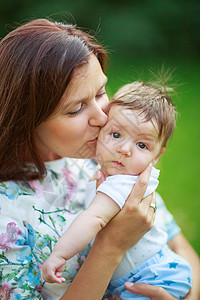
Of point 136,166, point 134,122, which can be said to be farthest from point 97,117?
point 136,166

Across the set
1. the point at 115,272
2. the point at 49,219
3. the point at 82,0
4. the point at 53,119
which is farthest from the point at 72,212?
the point at 82,0

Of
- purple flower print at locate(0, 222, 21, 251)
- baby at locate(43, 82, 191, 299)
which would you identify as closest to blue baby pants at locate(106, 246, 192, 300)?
baby at locate(43, 82, 191, 299)

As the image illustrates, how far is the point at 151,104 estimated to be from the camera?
177 centimetres

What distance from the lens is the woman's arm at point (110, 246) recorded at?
163 centimetres

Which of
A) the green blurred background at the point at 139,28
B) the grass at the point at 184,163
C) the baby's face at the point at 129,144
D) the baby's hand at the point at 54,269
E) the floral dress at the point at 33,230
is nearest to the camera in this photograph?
the baby's hand at the point at 54,269

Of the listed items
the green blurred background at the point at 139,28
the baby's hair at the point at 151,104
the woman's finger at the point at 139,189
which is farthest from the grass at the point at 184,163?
the woman's finger at the point at 139,189

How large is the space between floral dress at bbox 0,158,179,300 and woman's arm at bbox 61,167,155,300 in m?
0.15

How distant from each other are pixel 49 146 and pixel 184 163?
2998 mm

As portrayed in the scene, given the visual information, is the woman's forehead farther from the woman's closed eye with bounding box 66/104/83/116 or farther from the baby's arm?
the baby's arm

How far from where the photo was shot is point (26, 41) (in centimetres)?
176

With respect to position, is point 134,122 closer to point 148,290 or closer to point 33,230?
point 33,230

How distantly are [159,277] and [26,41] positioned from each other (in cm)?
127

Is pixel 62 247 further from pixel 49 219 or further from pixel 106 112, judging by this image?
pixel 106 112

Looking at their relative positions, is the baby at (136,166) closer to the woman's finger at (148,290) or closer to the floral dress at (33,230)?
the woman's finger at (148,290)
